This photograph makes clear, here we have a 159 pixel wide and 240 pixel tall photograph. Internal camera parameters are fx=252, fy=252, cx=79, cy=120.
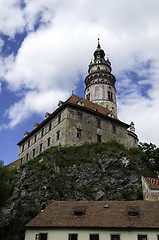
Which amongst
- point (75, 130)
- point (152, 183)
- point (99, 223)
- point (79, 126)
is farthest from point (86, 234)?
point (79, 126)

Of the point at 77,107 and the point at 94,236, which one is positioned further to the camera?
the point at 77,107

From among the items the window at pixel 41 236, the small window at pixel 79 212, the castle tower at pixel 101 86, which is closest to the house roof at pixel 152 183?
the small window at pixel 79 212

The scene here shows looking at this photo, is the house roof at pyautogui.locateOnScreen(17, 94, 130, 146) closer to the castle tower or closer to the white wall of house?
the castle tower

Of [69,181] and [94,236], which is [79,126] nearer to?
[69,181]

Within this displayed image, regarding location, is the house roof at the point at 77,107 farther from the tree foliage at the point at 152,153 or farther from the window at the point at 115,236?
the window at the point at 115,236

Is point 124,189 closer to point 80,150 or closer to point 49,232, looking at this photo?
point 80,150

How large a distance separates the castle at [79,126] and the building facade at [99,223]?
56.8 feet

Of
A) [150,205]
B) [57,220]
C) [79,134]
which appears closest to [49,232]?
[57,220]

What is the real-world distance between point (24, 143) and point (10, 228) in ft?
95.5

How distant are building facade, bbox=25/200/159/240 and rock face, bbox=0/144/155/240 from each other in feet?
16.0

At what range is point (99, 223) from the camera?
68.7 feet

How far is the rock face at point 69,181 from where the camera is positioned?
27.8m

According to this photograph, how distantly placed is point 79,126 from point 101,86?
19648mm

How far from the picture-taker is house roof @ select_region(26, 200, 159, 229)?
813 inches
